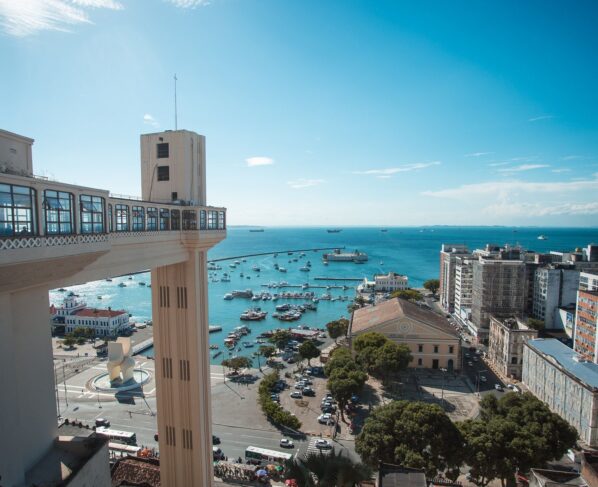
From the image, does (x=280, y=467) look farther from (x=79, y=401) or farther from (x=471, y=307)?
(x=471, y=307)

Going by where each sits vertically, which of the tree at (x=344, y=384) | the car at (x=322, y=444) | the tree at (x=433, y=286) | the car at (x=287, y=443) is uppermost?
the tree at (x=344, y=384)

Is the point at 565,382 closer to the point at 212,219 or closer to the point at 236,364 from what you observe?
the point at 236,364

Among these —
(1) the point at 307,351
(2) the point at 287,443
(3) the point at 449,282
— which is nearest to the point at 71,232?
(2) the point at 287,443

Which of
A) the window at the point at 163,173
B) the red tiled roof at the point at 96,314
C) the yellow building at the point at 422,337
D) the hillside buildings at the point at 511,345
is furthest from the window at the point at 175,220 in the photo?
the red tiled roof at the point at 96,314

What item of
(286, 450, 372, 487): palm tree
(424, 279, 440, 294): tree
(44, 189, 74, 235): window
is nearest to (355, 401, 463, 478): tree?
(286, 450, 372, 487): palm tree

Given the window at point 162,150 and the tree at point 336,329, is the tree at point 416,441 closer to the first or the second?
the window at point 162,150

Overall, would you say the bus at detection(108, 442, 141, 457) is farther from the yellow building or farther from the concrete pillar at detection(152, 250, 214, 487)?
the yellow building
